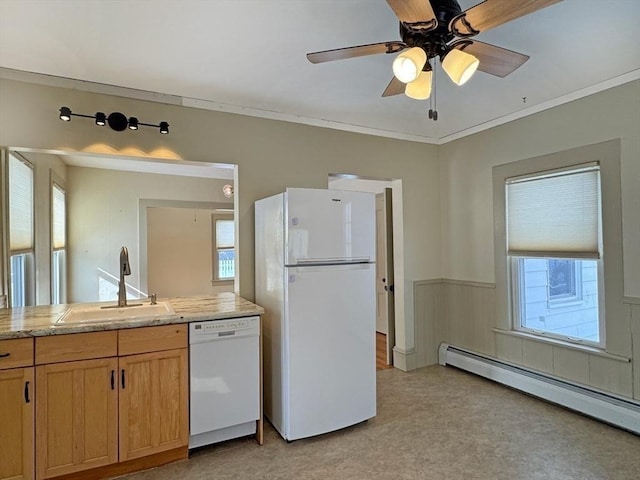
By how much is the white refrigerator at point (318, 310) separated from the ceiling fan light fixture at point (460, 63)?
1.18m

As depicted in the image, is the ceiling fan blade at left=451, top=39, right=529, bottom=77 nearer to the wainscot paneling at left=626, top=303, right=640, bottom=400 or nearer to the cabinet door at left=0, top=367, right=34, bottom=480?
the wainscot paneling at left=626, top=303, right=640, bottom=400

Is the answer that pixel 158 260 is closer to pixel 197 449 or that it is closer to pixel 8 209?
pixel 8 209

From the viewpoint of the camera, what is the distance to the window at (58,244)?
3682 mm

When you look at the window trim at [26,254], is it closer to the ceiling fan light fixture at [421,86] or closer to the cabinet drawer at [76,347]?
the cabinet drawer at [76,347]

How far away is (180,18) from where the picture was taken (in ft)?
6.21

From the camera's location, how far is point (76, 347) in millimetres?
2068

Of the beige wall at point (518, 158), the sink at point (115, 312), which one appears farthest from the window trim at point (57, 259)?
the beige wall at point (518, 158)

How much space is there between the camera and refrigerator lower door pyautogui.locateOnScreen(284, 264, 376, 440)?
2.49 meters

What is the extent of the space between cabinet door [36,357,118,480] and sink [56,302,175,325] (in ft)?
1.13

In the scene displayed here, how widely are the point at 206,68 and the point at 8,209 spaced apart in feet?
5.58

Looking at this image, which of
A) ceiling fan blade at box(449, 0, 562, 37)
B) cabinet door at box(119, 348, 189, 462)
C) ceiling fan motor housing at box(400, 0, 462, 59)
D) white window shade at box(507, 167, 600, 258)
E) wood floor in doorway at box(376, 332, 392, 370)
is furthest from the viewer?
wood floor in doorway at box(376, 332, 392, 370)

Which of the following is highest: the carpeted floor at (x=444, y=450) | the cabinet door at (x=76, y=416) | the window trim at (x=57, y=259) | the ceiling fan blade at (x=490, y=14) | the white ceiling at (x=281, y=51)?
the white ceiling at (x=281, y=51)

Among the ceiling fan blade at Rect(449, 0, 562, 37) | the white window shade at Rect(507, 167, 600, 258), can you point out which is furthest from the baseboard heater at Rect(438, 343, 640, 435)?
the ceiling fan blade at Rect(449, 0, 562, 37)

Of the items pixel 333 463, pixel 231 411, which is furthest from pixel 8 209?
pixel 333 463
